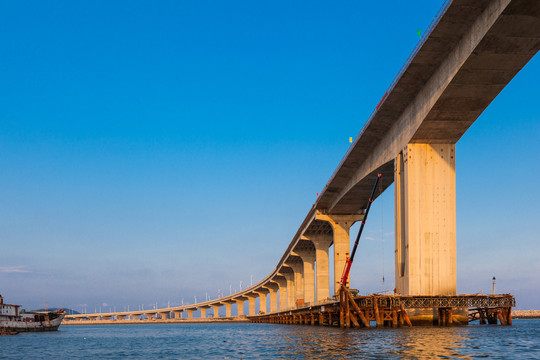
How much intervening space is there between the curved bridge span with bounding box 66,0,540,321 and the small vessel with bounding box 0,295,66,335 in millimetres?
45419

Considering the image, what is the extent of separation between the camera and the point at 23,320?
85750mm

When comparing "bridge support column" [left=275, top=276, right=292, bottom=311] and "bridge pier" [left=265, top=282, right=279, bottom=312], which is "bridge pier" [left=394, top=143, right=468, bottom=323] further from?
"bridge pier" [left=265, top=282, right=279, bottom=312]

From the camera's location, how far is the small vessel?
3127 inches

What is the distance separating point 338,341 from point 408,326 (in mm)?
12188

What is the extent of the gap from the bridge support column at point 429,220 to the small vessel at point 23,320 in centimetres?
5054

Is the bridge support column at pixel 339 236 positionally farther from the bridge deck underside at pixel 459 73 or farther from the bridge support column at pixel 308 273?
the bridge deck underside at pixel 459 73

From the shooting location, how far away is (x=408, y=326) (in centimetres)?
4638

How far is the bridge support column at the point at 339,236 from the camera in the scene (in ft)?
274

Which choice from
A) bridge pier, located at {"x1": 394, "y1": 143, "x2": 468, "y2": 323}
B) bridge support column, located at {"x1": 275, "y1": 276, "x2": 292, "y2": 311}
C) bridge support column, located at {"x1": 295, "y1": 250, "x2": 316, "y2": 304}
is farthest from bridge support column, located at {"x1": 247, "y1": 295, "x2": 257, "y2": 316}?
bridge pier, located at {"x1": 394, "y1": 143, "x2": 468, "y2": 323}

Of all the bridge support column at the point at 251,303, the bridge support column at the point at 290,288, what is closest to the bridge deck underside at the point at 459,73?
the bridge support column at the point at 290,288

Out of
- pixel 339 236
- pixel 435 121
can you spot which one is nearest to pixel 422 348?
pixel 435 121

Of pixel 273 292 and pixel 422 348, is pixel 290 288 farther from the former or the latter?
pixel 422 348

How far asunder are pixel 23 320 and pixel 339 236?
4462 cm

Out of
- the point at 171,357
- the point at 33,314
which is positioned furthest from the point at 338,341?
the point at 33,314
